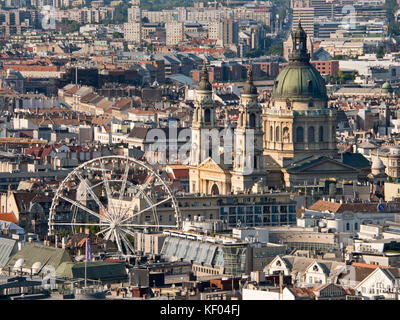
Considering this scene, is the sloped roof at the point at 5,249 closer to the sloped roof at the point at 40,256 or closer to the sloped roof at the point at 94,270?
the sloped roof at the point at 40,256

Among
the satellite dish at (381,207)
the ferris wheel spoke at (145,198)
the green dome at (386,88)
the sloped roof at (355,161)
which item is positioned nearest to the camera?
the ferris wheel spoke at (145,198)

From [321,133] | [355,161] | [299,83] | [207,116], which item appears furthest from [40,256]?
[355,161]

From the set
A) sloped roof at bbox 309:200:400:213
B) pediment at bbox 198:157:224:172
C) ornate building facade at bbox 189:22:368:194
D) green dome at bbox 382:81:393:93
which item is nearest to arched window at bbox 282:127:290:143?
ornate building facade at bbox 189:22:368:194

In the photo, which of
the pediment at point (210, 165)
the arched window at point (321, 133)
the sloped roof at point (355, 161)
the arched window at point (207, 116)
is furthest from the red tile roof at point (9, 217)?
the sloped roof at point (355, 161)

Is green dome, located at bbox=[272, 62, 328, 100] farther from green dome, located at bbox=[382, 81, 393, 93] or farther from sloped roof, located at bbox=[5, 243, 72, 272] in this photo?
green dome, located at bbox=[382, 81, 393, 93]
